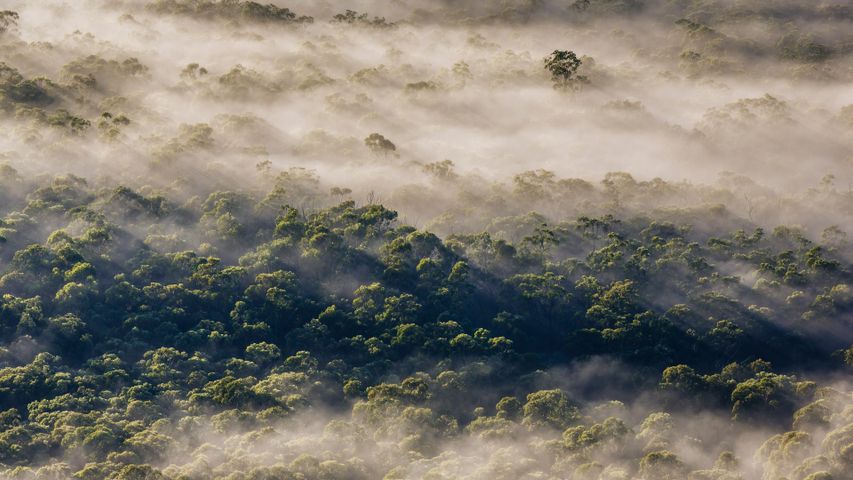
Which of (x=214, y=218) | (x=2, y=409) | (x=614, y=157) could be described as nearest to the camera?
(x=2, y=409)

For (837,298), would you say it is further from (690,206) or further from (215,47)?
(215,47)

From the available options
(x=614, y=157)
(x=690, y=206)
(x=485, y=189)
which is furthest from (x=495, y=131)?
(x=690, y=206)

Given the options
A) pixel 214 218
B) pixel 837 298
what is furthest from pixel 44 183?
A: pixel 837 298

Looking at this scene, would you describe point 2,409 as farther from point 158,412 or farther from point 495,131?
point 495,131

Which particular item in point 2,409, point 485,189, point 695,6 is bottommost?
point 2,409

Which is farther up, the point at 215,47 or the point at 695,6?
the point at 695,6

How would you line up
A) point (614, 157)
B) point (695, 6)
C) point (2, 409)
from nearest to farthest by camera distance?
point (2, 409) < point (614, 157) < point (695, 6)

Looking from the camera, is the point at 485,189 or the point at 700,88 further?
the point at 700,88
